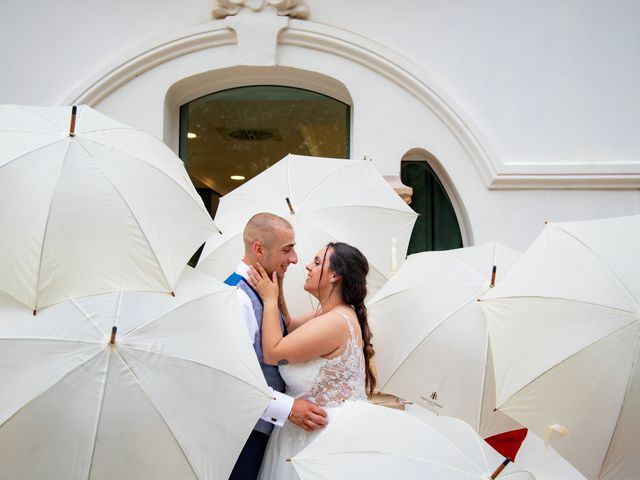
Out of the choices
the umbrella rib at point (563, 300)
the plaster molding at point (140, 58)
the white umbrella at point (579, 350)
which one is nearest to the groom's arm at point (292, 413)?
the white umbrella at point (579, 350)

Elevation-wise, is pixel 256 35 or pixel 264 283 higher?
pixel 256 35

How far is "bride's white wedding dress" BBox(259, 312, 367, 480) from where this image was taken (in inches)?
148

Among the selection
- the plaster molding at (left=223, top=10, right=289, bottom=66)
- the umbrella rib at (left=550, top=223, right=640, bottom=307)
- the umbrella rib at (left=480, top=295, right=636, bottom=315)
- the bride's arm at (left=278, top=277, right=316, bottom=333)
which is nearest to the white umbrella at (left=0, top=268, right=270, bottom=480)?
the bride's arm at (left=278, top=277, right=316, bottom=333)

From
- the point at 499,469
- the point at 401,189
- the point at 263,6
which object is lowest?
the point at 499,469

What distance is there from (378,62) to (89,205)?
Result: 3971 millimetres

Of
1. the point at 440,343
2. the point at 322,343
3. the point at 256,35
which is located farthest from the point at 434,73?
the point at 322,343

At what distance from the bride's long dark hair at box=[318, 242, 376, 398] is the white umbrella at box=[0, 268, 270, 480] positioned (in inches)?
34.5

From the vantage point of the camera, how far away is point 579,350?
130 inches

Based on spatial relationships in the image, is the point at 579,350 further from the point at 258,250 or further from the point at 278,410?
the point at 258,250

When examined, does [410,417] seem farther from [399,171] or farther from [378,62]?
[378,62]

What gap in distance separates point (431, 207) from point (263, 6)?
218 cm

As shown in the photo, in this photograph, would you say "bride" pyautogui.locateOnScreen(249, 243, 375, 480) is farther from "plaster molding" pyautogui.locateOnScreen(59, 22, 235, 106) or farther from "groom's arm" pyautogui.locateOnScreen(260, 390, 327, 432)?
"plaster molding" pyautogui.locateOnScreen(59, 22, 235, 106)

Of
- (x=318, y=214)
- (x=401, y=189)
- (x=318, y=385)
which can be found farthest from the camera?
(x=401, y=189)

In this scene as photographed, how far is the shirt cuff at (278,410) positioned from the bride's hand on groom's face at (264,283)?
0.46 metres
